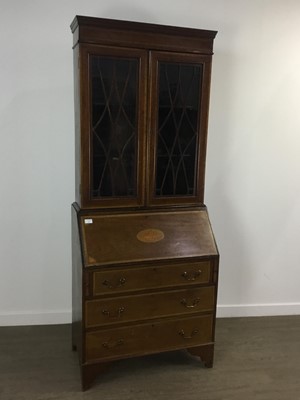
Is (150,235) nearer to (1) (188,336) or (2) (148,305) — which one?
(2) (148,305)

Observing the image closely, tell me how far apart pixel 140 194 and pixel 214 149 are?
88cm

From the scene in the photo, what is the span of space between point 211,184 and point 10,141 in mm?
1487

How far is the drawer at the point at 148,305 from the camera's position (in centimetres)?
213

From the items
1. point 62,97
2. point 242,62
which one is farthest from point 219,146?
point 62,97

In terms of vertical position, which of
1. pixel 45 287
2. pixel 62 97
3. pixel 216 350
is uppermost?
pixel 62 97

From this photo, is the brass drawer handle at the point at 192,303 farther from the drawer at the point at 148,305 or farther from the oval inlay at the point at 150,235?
the oval inlay at the point at 150,235

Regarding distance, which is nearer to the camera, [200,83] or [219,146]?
[200,83]

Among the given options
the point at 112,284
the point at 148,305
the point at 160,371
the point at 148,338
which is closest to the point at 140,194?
the point at 112,284

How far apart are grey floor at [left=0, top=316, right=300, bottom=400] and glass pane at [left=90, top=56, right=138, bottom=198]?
1.11 m

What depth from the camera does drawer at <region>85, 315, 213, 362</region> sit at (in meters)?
2.17

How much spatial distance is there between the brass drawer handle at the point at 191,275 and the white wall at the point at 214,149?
75cm

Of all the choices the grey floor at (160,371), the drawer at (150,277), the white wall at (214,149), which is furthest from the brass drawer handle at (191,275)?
the white wall at (214,149)

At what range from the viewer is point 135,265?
2148mm

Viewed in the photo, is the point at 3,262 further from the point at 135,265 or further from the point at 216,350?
the point at 216,350
